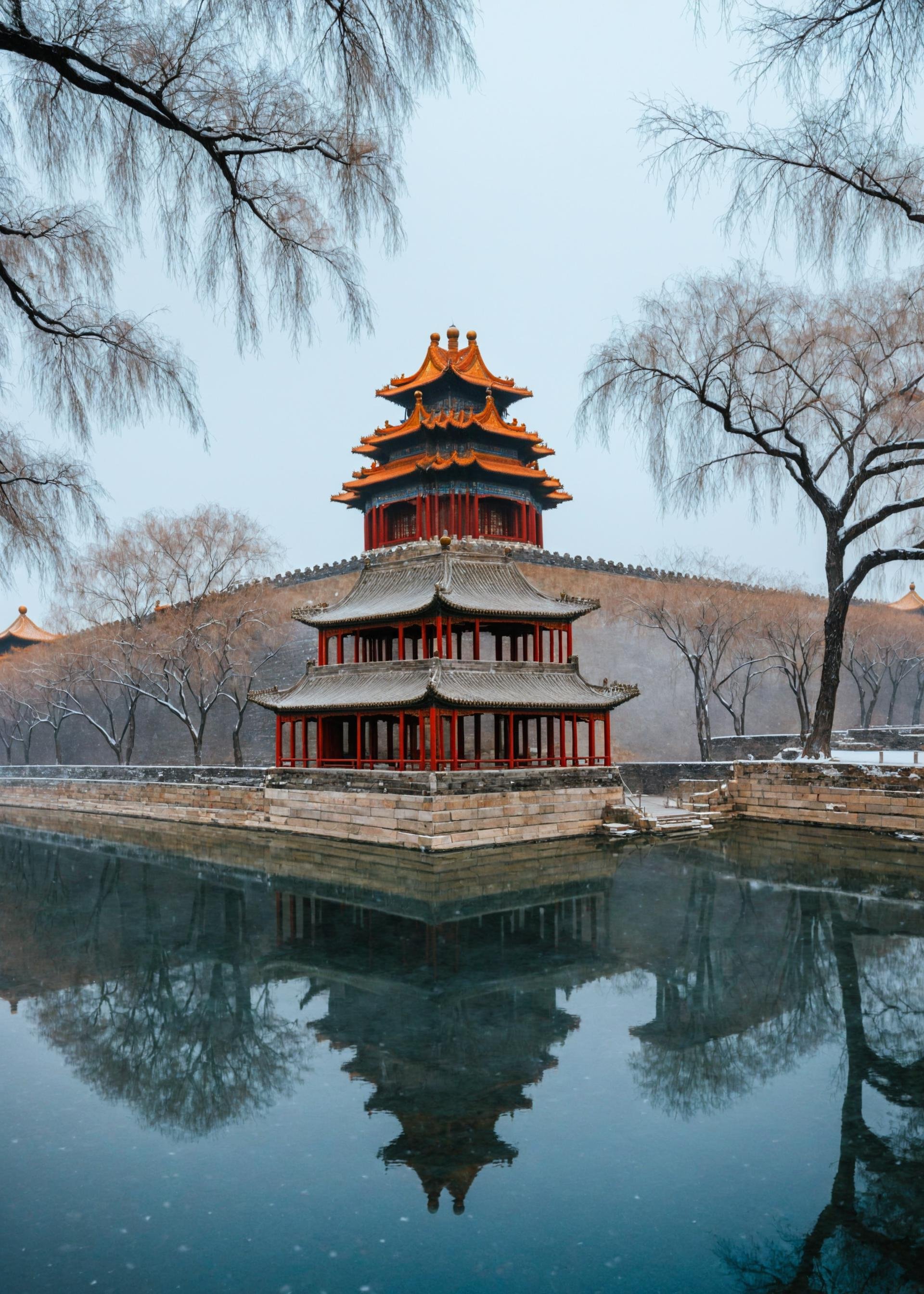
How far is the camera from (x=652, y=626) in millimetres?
27156

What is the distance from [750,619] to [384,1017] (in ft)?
72.1

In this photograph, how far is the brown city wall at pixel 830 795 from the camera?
1681 cm

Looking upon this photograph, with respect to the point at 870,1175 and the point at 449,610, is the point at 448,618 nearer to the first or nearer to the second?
the point at 449,610

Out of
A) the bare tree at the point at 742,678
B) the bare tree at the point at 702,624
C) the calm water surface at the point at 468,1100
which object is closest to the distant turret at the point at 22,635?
the bare tree at the point at 702,624

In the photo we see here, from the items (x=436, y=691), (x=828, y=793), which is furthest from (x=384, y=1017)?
(x=828, y=793)

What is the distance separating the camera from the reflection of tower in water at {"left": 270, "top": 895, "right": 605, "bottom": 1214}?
5.22 meters

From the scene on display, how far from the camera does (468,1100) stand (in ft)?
18.7

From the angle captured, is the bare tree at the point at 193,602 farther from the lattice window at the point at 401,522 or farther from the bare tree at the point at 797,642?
the bare tree at the point at 797,642

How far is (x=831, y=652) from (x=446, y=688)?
7.69 metres

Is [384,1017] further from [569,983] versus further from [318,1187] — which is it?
[318,1187]

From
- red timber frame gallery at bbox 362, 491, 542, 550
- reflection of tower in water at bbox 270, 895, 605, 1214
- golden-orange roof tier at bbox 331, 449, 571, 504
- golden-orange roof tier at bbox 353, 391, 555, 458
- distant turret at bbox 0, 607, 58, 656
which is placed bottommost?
reflection of tower in water at bbox 270, 895, 605, 1214

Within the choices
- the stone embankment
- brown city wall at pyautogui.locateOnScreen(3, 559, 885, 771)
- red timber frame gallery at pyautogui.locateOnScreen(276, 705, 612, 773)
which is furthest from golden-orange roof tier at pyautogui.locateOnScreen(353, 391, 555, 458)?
the stone embankment

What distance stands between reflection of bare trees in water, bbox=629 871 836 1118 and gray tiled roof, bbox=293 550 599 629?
9.97 meters

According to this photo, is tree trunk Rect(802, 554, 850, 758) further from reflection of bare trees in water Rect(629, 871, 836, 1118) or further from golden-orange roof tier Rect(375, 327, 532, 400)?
golden-orange roof tier Rect(375, 327, 532, 400)
